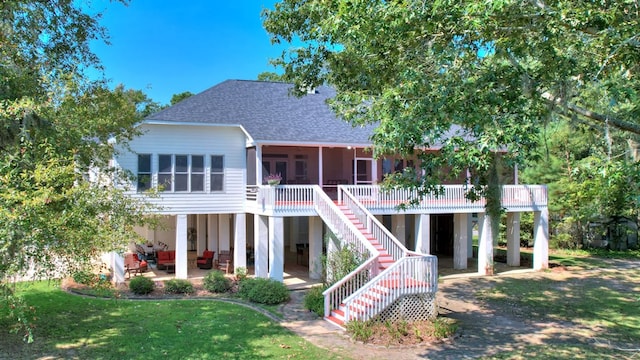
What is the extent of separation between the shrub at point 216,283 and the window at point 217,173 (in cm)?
426

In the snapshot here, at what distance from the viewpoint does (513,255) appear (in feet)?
72.1

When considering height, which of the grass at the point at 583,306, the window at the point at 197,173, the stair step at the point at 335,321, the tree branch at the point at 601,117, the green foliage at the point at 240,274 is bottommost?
the grass at the point at 583,306

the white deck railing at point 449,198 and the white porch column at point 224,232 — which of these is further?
the white porch column at point 224,232

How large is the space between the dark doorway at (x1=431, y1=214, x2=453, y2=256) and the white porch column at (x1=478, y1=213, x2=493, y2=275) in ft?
17.0

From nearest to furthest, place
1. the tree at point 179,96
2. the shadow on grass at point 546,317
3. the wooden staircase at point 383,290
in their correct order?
1. the shadow on grass at point 546,317
2. the wooden staircase at point 383,290
3. the tree at point 179,96

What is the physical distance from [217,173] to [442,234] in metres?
13.4

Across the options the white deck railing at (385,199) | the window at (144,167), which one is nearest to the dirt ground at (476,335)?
the white deck railing at (385,199)

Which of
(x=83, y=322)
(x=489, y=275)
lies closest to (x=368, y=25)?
(x=83, y=322)

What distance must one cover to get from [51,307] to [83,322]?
211 cm

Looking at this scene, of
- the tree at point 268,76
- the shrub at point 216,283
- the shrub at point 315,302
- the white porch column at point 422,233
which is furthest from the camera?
the tree at point 268,76

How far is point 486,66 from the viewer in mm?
8914

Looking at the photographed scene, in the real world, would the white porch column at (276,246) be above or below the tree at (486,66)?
below

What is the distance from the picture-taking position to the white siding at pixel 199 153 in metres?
17.5

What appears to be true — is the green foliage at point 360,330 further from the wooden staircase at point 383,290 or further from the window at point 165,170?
the window at point 165,170
